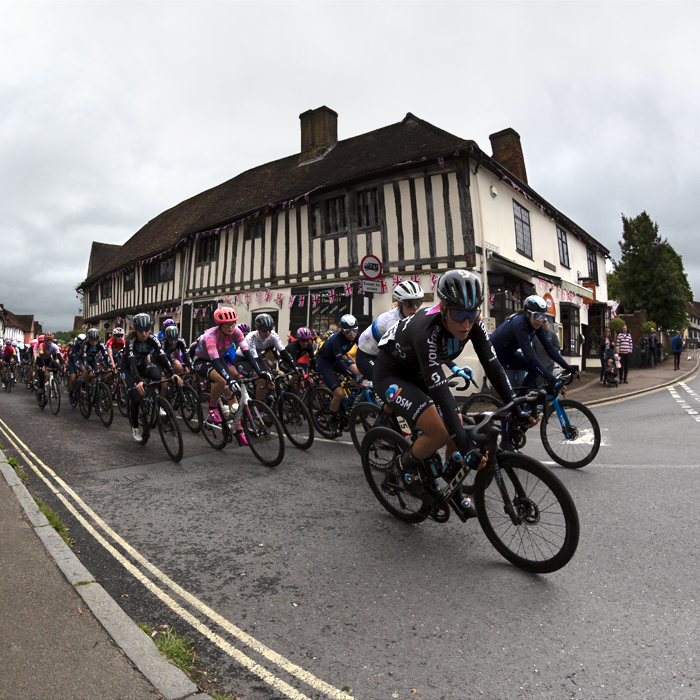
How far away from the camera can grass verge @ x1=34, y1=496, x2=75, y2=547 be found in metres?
4.02

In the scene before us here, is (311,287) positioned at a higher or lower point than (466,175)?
lower

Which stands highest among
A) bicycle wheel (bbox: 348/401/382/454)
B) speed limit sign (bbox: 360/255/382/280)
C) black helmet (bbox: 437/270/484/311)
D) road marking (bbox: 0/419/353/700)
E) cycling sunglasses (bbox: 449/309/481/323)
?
speed limit sign (bbox: 360/255/382/280)

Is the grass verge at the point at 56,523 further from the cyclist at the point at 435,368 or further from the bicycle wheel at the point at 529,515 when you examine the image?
the bicycle wheel at the point at 529,515

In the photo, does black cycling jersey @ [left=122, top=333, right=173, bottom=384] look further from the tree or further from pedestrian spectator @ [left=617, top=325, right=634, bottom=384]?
the tree

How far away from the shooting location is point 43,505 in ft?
15.4

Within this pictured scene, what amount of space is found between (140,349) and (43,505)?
355 cm

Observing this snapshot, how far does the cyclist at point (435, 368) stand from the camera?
3311 mm

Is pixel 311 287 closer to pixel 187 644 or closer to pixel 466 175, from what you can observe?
pixel 466 175

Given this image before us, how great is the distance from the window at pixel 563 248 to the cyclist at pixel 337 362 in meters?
15.8

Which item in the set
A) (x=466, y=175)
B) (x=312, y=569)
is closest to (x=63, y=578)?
(x=312, y=569)

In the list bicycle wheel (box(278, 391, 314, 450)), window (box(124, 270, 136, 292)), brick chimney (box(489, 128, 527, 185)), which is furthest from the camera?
window (box(124, 270, 136, 292))

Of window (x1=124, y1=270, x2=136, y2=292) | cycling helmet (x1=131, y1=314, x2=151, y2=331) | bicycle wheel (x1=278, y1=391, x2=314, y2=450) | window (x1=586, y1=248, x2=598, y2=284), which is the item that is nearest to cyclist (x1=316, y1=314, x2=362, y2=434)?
bicycle wheel (x1=278, y1=391, x2=314, y2=450)

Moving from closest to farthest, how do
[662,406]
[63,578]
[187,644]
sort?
[187,644], [63,578], [662,406]

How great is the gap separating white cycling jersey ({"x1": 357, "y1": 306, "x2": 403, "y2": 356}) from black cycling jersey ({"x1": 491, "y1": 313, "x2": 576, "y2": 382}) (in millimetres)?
1242
